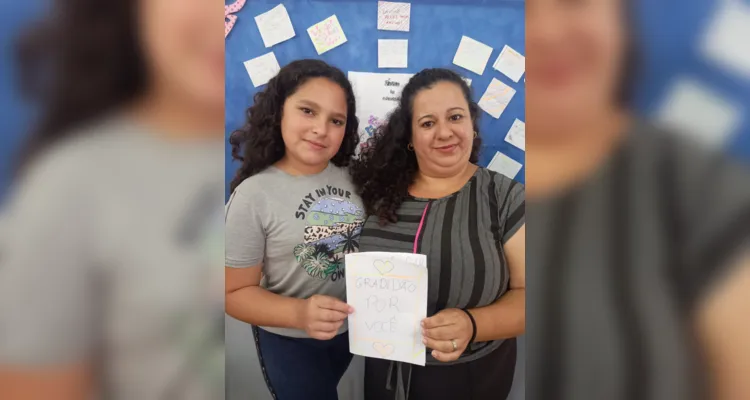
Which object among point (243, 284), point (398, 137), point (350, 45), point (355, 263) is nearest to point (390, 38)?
point (350, 45)

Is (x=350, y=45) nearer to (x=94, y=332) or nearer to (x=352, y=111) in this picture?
(x=352, y=111)

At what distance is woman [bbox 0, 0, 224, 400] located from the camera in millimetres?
1037

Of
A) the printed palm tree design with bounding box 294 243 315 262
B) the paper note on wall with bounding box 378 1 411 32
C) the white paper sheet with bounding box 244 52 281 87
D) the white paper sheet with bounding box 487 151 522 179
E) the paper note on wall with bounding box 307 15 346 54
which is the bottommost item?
the printed palm tree design with bounding box 294 243 315 262

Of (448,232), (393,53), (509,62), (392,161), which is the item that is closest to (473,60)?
(509,62)

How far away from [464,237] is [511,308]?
0.21 meters

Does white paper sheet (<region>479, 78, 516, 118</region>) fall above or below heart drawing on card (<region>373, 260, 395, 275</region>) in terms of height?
above

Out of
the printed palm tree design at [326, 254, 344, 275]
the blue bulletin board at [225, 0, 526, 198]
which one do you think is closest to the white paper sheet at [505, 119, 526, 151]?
the blue bulletin board at [225, 0, 526, 198]

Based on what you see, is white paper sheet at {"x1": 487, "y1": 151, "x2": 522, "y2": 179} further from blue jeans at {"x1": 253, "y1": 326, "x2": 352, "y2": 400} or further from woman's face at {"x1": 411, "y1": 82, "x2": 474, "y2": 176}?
blue jeans at {"x1": 253, "y1": 326, "x2": 352, "y2": 400}

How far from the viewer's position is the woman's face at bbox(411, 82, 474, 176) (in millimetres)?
1052

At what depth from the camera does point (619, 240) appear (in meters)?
1.09

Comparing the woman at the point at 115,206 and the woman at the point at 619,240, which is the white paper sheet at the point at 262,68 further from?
the woman at the point at 619,240

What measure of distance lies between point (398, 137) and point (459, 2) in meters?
0.36

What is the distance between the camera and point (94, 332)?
104 cm

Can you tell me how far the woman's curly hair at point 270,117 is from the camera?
1044 mm
